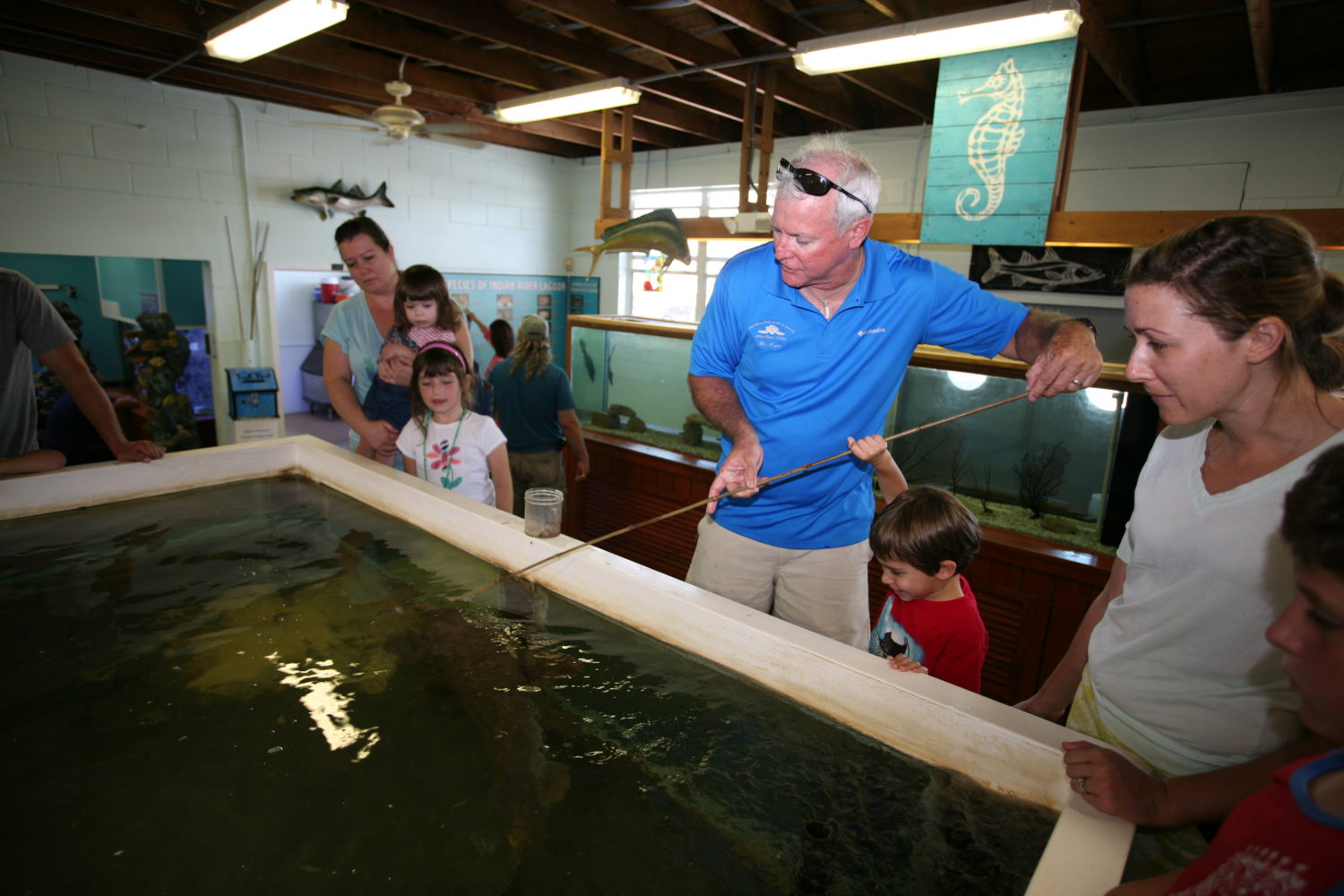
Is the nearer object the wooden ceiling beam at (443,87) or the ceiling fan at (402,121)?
the ceiling fan at (402,121)

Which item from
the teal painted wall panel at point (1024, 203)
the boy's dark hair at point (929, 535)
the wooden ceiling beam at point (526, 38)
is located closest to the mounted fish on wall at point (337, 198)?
the wooden ceiling beam at point (526, 38)

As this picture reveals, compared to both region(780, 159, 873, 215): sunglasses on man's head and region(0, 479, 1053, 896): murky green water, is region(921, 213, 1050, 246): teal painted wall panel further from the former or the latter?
region(0, 479, 1053, 896): murky green water

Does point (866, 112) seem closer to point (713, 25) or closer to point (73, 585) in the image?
point (713, 25)

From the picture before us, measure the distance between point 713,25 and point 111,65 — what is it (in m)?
4.91

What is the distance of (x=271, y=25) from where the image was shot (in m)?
3.71

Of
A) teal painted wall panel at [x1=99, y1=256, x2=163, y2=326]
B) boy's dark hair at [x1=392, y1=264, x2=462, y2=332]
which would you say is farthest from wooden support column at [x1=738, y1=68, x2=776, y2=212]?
teal painted wall panel at [x1=99, y1=256, x2=163, y2=326]

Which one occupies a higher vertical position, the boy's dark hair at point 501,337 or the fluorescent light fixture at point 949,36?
the fluorescent light fixture at point 949,36

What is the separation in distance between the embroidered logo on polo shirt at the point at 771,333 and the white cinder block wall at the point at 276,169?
17.5 ft

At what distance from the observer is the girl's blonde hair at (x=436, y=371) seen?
8.67 ft

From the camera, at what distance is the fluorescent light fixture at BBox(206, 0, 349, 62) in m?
3.39

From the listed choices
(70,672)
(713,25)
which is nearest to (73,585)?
(70,672)

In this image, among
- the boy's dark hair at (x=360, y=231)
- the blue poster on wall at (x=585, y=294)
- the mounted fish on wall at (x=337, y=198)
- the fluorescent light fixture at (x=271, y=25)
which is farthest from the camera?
the blue poster on wall at (x=585, y=294)

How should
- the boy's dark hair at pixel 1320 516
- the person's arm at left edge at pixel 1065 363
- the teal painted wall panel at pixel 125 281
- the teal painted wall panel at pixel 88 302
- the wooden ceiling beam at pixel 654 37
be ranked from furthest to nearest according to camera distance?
1. the teal painted wall panel at pixel 125 281
2. the teal painted wall panel at pixel 88 302
3. the wooden ceiling beam at pixel 654 37
4. the person's arm at left edge at pixel 1065 363
5. the boy's dark hair at pixel 1320 516

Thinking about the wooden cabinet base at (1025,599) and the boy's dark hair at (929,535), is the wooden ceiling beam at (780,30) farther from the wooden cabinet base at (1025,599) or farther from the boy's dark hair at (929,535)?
the boy's dark hair at (929,535)
